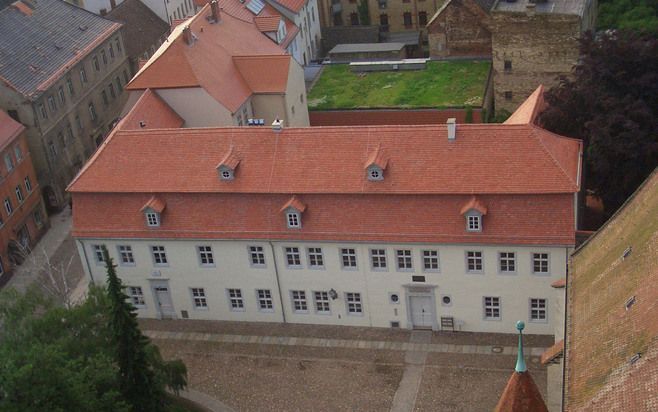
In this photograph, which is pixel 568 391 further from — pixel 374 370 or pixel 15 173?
pixel 15 173

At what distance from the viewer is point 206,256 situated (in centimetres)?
5500

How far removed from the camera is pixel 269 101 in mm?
70250

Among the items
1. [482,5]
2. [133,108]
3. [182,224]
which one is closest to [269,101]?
[133,108]

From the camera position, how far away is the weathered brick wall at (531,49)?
71.6 meters

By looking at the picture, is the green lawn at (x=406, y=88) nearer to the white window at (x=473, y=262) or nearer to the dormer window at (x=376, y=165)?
the dormer window at (x=376, y=165)

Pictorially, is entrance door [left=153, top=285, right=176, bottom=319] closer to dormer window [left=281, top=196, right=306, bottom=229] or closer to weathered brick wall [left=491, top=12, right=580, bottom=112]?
dormer window [left=281, top=196, right=306, bottom=229]

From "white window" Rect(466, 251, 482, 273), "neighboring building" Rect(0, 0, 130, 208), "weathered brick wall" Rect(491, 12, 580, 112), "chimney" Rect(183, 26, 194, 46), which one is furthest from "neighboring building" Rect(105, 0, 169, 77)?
"white window" Rect(466, 251, 482, 273)

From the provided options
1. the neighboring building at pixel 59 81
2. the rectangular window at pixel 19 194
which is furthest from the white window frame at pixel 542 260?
the neighboring building at pixel 59 81

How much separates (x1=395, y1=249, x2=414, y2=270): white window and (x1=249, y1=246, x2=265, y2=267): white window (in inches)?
318

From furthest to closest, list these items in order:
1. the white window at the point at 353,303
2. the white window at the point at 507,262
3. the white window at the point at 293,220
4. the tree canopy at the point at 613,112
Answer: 1. the white window at the point at 353,303
2. the tree canopy at the point at 613,112
3. the white window at the point at 293,220
4. the white window at the point at 507,262

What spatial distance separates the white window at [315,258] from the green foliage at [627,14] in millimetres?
44269

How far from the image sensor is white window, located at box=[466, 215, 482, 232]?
49.6 metres

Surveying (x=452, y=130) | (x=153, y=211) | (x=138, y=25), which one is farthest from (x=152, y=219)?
(x=138, y=25)

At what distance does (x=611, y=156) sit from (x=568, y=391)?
2284cm
